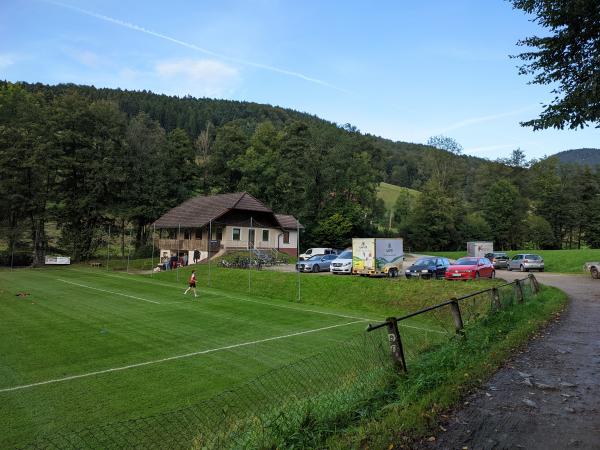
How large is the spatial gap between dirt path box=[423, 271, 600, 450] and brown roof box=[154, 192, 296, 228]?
3449 centimetres

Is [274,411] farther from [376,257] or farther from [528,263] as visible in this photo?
[528,263]

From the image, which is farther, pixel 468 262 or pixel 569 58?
pixel 468 262

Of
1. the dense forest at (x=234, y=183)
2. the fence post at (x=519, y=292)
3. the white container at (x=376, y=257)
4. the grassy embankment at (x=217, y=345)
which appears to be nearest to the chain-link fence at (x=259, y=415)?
the grassy embankment at (x=217, y=345)

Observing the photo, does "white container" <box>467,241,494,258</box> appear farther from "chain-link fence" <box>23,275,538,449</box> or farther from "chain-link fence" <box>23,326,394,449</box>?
"chain-link fence" <box>23,326,394,449</box>

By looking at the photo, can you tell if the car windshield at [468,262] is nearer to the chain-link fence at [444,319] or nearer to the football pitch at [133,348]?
the football pitch at [133,348]

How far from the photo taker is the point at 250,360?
1070 centimetres

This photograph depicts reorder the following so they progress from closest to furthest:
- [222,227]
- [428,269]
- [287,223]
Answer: [428,269], [222,227], [287,223]

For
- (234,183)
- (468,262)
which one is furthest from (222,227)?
(468,262)

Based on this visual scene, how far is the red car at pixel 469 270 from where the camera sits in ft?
75.8

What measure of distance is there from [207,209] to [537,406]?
40761 mm

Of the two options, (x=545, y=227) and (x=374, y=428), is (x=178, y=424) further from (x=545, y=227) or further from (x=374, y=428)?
(x=545, y=227)

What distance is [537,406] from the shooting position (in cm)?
530

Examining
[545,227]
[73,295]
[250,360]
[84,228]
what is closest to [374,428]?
[250,360]

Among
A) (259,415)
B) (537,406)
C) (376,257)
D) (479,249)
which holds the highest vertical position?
(479,249)
